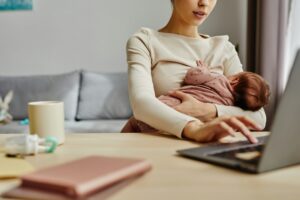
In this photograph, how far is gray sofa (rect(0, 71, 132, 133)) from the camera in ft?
11.3

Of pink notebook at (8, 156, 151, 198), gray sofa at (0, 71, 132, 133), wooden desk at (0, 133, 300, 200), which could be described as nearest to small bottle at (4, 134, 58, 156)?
wooden desk at (0, 133, 300, 200)

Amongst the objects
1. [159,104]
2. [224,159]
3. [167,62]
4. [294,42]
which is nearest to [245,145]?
[224,159]

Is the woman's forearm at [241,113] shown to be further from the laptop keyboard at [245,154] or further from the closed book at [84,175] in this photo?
the closed book at [84,175]

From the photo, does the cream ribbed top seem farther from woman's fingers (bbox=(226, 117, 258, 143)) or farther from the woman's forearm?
woman's fingers (bbox=(226, 117, 258, 143))

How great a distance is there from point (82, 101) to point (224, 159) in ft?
9.38

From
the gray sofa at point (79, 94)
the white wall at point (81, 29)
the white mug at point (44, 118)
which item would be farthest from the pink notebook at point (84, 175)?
the white wall at point (81, 29)

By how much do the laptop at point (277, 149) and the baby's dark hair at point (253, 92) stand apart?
0.42 metres

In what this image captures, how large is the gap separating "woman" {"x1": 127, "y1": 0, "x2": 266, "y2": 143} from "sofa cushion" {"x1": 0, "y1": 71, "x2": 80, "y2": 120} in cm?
216

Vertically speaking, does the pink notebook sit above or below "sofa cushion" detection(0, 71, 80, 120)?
above

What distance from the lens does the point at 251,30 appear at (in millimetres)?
3238

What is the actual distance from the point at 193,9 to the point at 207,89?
0.26 metres

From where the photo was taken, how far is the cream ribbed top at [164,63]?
47.0 inches

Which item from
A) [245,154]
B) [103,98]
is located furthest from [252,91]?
[103,98]

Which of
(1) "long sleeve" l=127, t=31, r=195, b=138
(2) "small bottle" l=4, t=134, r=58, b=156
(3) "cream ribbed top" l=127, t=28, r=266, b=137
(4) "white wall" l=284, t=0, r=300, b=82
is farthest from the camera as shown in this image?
(4) "white wall" l=284, t=0, r=300, b=82
